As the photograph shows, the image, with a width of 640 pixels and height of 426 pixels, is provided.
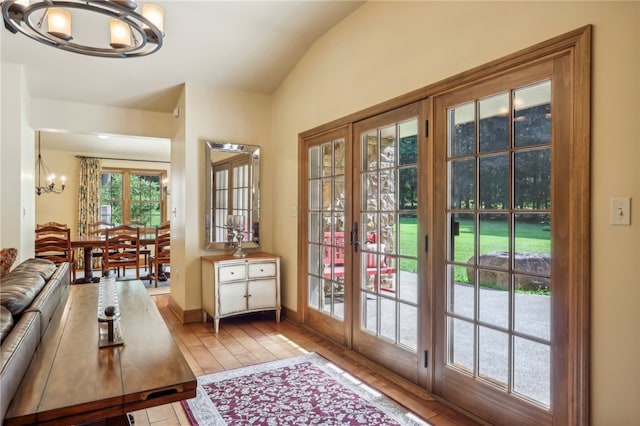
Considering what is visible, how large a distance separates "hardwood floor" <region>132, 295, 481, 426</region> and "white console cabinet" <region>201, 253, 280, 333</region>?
20cm

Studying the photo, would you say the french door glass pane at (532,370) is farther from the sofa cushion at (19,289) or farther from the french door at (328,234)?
the sofa cushion at (19,289)

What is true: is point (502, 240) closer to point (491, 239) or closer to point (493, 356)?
point (491, 239)

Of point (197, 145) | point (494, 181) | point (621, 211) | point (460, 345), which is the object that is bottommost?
point (460, 345)

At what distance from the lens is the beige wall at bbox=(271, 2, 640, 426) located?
5.23 ft

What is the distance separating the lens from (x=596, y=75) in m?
1.69

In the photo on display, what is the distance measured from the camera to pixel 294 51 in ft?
12.9

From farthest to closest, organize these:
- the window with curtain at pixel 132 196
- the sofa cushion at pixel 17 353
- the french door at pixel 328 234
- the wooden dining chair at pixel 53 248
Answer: the window with curtain at pixel 132 196
the wooden dining chair at pixel 53 248
the french door at pixel 328 234
the sofa cushion at pixel 17 353

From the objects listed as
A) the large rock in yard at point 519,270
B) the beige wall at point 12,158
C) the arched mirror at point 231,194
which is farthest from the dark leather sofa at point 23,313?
the large rock in yard at point 519,270

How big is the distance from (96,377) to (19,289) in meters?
0.76

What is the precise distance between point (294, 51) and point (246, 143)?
1208mm

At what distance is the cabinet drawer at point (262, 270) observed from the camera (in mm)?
4098

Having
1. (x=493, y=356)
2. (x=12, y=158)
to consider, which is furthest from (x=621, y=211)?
(x=12, y=158)

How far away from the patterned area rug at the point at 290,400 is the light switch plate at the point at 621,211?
4.84ft

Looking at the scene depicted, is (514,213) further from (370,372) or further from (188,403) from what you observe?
(188,403)
